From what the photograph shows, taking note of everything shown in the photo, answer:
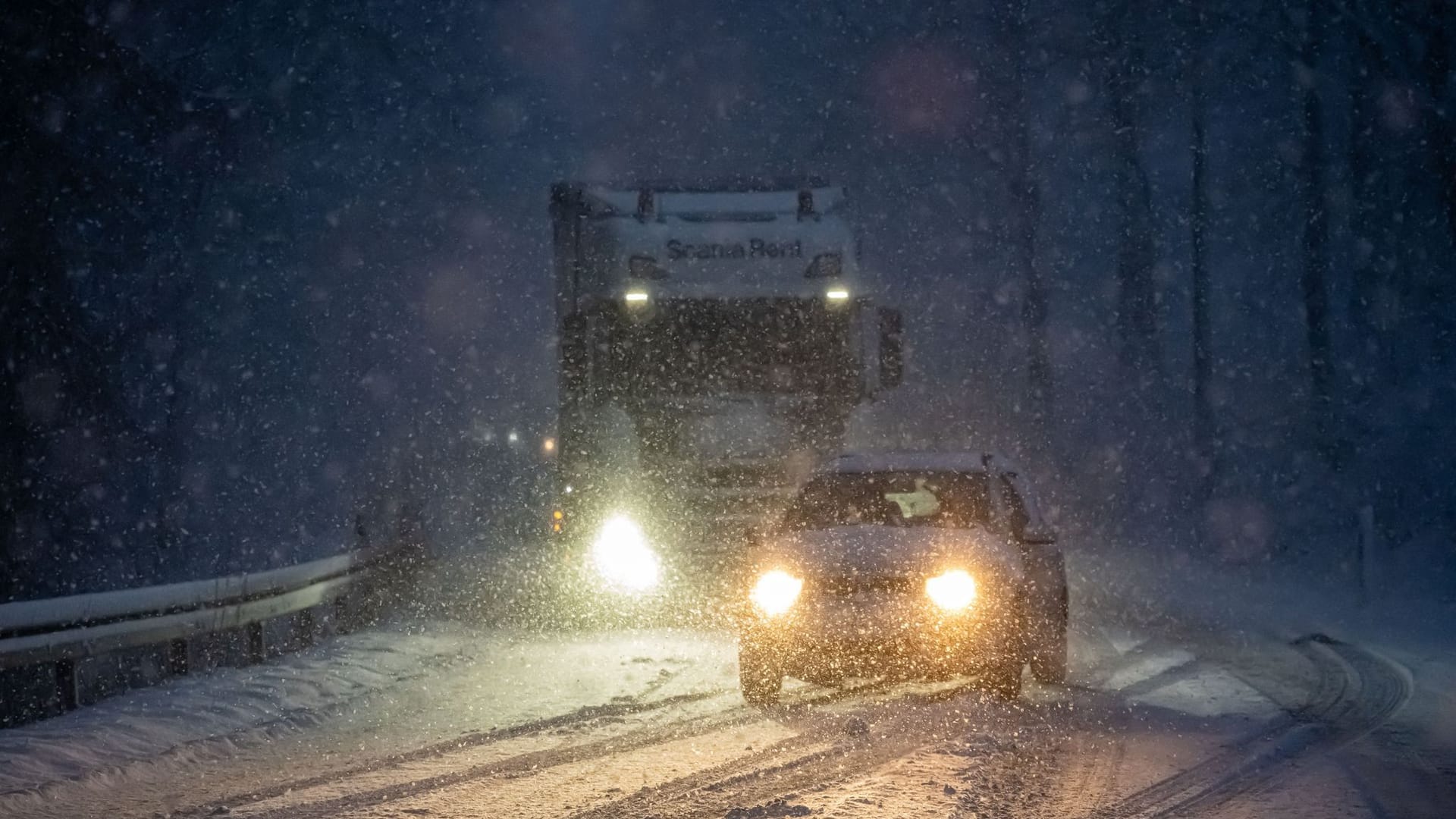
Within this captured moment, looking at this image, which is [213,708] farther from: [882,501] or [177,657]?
[882,501]

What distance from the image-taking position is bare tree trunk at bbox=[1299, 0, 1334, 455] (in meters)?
24.6

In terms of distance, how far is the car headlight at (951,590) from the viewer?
9.66 metres

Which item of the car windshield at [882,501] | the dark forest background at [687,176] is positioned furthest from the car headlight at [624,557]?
the car windshield at [882,501]

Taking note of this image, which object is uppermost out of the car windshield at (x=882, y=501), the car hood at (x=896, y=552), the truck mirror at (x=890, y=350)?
the truck mirror at (x=890, y=350)

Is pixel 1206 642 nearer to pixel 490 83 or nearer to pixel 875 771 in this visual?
pixel 875 771

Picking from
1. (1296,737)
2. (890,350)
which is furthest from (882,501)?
(890,350)

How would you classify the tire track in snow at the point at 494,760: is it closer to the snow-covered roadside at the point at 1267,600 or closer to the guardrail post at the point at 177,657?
the guardrail post at the point at 177,657

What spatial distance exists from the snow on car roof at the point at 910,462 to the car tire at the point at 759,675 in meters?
2.03

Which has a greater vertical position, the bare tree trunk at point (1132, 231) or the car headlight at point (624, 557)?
the bare tree trunk at point (1132, 231)

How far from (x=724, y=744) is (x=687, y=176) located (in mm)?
29322

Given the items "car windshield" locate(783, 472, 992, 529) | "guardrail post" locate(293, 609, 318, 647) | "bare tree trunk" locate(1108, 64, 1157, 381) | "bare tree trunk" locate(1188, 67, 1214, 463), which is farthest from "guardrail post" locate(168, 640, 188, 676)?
"bare tree trunk" locate(1108, 64, 1157, 381)

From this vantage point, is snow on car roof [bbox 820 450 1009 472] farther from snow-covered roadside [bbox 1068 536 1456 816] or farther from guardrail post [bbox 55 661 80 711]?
guardrail post [bbox 55 661 80 711]

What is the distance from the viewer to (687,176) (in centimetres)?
3659

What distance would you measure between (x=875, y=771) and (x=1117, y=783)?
1109 millimetres
